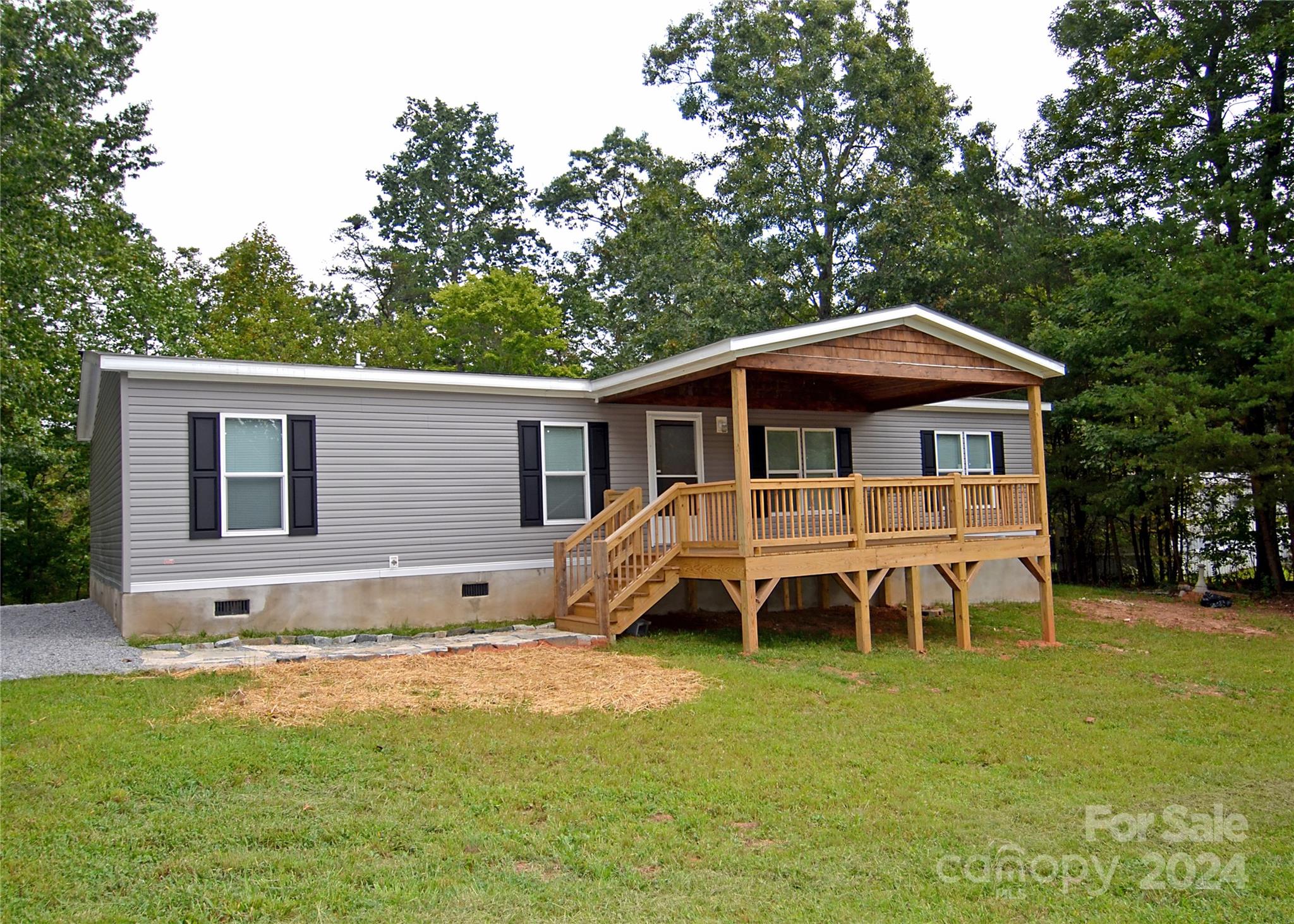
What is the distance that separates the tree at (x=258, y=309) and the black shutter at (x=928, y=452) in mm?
16437

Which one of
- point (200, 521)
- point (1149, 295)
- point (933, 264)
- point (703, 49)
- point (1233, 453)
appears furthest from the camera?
point (703, 49)

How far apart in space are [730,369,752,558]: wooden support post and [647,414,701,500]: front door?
10.4 ft

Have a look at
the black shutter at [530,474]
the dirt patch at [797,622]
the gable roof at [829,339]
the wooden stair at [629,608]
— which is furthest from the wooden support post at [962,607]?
the black shutter at [530,474]

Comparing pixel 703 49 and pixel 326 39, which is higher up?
pixel 703 49

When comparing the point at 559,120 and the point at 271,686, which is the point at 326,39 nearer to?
the point at 271,686

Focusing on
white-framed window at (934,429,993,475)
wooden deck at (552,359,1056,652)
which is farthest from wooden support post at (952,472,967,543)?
white-framed window at (934,429,993,475)

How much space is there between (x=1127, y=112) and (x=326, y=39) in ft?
52.7

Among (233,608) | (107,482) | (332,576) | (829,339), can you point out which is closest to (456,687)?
(332,576)

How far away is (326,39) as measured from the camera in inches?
502

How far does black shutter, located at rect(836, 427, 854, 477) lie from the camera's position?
48.2 feet

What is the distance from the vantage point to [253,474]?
1047 cm

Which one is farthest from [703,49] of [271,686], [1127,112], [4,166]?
[271,686]

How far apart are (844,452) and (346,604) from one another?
25.7 feet

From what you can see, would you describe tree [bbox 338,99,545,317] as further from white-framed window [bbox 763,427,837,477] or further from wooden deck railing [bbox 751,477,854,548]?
wooden deck railing [bbox 751,477,854,548]
